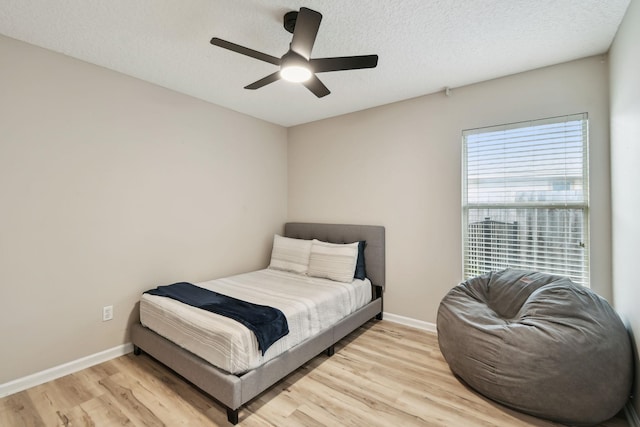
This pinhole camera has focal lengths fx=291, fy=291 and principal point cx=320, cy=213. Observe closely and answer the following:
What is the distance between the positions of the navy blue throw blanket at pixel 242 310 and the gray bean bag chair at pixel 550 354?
1.36 meters

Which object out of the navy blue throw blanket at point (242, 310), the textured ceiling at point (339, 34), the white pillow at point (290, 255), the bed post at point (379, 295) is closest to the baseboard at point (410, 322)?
the bed post at point (379, 295)

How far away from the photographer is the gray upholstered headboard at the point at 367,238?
3.48m

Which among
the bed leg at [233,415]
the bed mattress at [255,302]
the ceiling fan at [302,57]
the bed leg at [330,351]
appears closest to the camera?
the ceiling fan at [302,57]

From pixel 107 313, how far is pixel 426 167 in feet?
11.2

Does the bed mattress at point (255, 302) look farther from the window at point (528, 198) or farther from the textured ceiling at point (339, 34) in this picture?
the textured ceiling at point (339, 34)

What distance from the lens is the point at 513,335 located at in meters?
1.92

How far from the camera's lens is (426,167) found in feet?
10.5

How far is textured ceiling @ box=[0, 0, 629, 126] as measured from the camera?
1821 mm

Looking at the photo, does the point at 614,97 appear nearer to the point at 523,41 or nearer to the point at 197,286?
the point at 523,41

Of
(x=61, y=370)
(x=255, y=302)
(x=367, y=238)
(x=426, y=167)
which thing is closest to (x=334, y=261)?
(x=367, y=238)

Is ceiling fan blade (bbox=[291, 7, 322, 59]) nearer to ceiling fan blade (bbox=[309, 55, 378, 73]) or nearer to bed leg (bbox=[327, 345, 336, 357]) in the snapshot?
ceiling fan blade (bbox=[309, 55, 378, 73])

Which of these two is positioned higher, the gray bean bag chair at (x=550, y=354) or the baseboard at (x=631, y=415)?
the gray bean bag chair at (x=550, y=354)

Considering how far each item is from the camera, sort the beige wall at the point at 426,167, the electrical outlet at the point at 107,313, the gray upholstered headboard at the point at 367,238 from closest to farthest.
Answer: the beige wall at the point at 426,167, the electrical outlet at the point at 107,313, the gray upholstered headboard at the point at 367,238

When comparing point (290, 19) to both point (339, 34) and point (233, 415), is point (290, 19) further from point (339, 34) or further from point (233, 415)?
point (233, 415)
